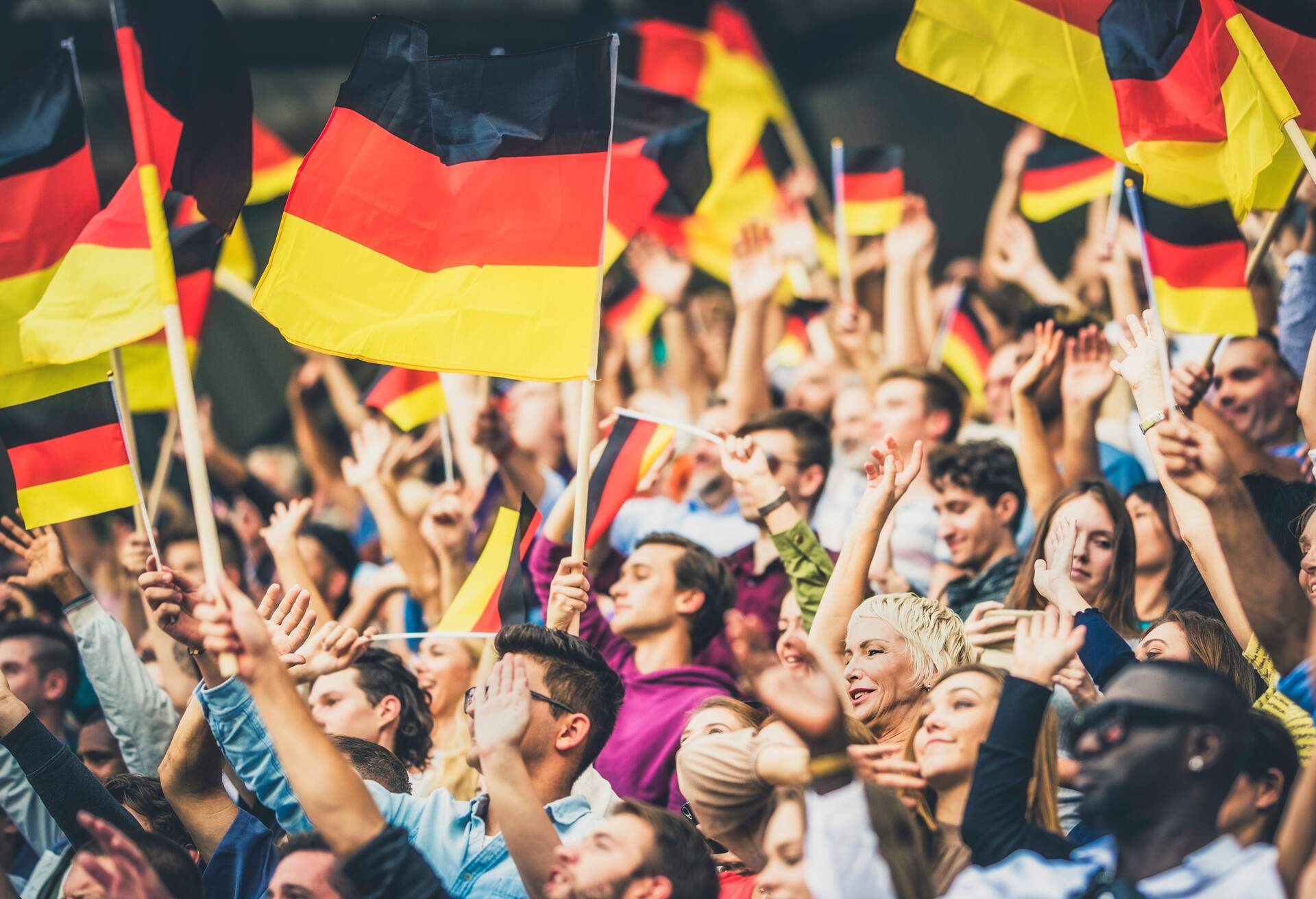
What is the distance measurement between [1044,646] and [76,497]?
355 centimetres

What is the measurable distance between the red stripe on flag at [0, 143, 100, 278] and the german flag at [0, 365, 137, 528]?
55 centimetres

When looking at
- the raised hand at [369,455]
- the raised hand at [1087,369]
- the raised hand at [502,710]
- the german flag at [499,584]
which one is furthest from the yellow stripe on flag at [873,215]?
the raised hand at [502,710]

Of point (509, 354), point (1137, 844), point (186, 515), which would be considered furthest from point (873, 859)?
point (186, 515)

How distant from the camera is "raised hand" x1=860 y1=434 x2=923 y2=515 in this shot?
4383 millimetres

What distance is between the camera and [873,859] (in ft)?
9.51

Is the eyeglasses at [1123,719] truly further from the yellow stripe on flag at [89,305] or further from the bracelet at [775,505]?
the yellow stripe on flag at [89,305]

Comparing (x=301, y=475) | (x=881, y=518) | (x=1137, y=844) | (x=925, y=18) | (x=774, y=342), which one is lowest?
(x=301, y=475)

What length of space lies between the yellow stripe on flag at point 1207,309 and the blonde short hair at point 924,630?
1.56 meters

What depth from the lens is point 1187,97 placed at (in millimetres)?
4586

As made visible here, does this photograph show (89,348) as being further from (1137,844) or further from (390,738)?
(1137,844)

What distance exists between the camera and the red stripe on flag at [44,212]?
556cm

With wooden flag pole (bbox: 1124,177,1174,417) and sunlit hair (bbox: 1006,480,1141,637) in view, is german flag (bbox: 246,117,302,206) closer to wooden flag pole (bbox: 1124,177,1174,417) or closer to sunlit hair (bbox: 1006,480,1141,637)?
wooden flag pole (bbox: 1124,177,1174,417)

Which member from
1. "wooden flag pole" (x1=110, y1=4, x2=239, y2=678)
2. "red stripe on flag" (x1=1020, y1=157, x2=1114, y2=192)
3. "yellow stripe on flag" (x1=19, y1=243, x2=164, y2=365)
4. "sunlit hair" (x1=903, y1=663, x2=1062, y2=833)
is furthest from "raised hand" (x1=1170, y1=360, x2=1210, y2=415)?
"yellow stripe on flag" (x1=19, y1=243, x2=164, y2=365)

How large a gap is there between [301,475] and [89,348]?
508cm
